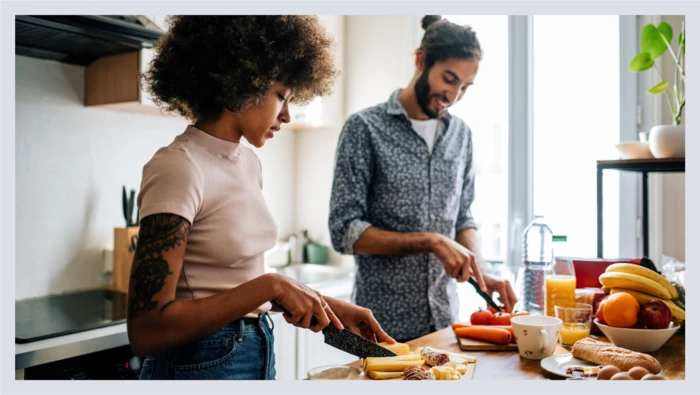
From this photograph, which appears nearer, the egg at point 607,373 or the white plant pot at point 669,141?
the egg at point 607,373

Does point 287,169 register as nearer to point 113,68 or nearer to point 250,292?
point 113,68

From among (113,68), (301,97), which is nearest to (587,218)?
(301,97)

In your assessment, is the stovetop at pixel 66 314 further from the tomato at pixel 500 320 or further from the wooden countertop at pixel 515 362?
the tomato at pixel 500 320

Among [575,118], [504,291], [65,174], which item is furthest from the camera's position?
[575,118]

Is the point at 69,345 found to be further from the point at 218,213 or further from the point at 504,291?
the point at 504,291

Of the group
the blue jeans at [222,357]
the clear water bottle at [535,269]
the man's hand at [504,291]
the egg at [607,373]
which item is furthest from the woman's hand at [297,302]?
the clear water bottle at [535,269]

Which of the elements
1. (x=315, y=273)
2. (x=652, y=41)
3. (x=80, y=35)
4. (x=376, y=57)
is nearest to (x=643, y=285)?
(x=652, y=41)

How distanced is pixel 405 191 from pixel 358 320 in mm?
583

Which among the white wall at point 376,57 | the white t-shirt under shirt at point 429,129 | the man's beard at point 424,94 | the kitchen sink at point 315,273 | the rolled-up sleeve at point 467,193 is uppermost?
the white wall at point 376,57

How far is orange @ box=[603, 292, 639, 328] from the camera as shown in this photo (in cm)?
113

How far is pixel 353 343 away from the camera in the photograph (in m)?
0.99

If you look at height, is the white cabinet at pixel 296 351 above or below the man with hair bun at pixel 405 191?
below

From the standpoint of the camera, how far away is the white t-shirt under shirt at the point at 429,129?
167 cm

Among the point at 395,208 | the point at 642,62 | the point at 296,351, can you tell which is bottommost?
the point at 296,351
